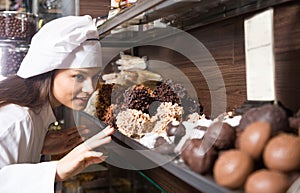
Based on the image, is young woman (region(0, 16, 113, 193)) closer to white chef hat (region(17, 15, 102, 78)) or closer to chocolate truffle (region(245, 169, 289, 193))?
white chef hat (region(17, 15, 102, 78))

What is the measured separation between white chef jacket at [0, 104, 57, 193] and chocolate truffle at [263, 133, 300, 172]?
2.69 ft

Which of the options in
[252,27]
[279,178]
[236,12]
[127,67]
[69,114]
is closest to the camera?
[279,178]

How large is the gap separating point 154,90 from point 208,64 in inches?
7.0

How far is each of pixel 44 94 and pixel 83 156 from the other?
0.46m

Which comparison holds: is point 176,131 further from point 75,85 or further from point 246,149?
point 75,85

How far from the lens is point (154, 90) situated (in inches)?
45.6

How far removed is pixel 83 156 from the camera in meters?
1.03

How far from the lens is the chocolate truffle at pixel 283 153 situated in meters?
0.44

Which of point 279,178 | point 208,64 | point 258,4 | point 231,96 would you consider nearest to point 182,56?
point 208,64

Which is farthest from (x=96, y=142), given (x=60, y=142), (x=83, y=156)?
(x=60, y=142)

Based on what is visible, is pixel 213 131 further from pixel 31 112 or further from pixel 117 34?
pixel 31 112

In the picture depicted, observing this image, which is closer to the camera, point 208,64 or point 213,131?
point 213,131

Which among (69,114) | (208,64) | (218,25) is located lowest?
(69,114)

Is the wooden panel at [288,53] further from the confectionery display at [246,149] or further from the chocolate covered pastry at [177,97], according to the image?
the chocolate covered pastry at [177,97]
